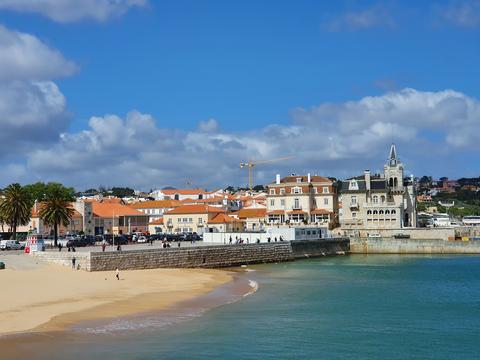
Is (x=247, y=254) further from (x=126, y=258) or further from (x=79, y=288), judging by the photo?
(x=79, y=288)

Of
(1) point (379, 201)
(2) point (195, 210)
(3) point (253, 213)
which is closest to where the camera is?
(1) point (379, 201)

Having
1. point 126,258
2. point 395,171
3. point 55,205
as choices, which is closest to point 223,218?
point 395,171

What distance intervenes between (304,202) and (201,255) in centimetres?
4846

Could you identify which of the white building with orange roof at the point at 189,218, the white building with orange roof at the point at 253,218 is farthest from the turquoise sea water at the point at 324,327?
the white building with orange roof at the point at 253,218

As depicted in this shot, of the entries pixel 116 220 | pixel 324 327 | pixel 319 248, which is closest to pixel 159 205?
pixel 116 220

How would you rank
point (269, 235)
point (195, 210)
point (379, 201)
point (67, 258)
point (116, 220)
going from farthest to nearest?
1. point (116, 220)
2. point (195, 210)
3. point (379, 201)
4. point (269, 235)
5. point (67, 258)

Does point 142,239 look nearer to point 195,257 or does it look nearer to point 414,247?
point 195,257

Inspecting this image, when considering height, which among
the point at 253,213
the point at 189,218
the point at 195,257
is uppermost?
the point at 253,213

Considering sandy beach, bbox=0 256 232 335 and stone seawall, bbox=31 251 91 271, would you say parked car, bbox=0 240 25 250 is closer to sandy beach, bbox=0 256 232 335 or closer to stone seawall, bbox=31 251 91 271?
stone seawall, bbox=31 251 91 271

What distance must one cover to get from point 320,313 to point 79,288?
52.3 ft

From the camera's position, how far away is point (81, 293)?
4078cm

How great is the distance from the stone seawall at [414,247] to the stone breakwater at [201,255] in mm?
3952

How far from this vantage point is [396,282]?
5478 cm

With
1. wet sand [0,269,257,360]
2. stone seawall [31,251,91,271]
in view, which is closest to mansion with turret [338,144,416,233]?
stone seawall [31,251,91,271]
